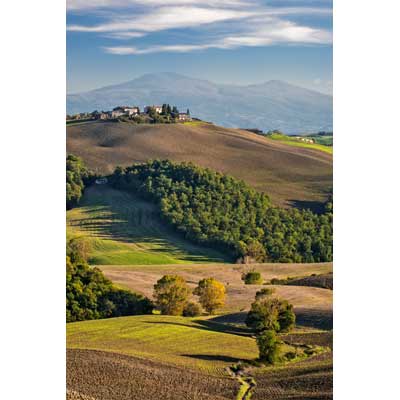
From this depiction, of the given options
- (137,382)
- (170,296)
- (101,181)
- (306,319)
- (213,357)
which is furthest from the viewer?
(101,181)

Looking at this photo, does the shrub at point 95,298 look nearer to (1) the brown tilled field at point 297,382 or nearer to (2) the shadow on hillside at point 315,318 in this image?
(1) the brown tilled field at point 297,382

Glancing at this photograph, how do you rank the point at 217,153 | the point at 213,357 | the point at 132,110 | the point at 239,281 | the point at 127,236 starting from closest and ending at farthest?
1. the point at 213,357
2. the point at 239,281
3. the point at 127,236
4. the point at 217,153
5. the point at 132,110

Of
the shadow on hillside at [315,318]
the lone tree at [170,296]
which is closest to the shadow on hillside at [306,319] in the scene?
the shadow on hillside at [315,318]

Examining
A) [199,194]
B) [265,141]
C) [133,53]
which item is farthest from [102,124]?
[265,141]

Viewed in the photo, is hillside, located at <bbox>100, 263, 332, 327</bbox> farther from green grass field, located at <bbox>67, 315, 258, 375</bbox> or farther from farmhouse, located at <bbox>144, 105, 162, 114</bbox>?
farmhouse, located at <bbox>144, 105, 162, 114</bbox>

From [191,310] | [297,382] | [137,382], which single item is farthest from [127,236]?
[297,382]

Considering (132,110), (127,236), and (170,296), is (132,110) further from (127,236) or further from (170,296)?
(170,296)

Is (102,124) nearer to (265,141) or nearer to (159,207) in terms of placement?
(159,207)
